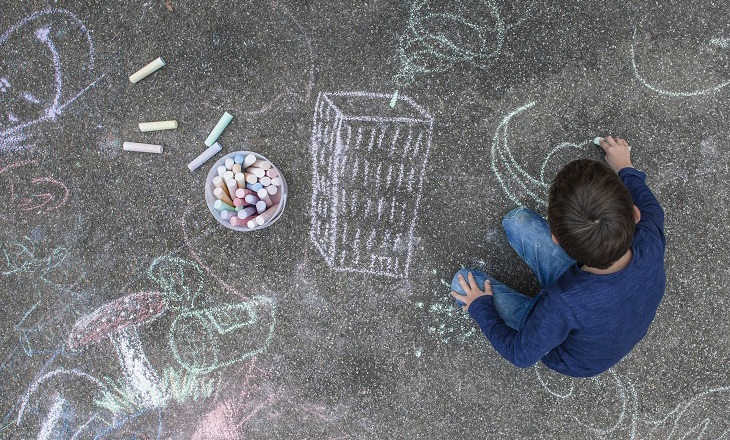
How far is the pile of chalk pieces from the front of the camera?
2107 mm

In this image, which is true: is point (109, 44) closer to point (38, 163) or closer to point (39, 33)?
point (39, 33)

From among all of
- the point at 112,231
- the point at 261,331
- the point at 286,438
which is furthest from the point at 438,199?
the point at 112,231

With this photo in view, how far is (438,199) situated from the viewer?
2262mm

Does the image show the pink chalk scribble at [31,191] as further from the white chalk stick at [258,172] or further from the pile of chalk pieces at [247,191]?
the white chalk stick at [258,172]

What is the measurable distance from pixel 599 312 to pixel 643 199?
567mm

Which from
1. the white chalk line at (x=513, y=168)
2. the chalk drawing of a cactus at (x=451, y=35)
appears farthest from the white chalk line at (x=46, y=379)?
the white chalk line at (x=513, y=168)

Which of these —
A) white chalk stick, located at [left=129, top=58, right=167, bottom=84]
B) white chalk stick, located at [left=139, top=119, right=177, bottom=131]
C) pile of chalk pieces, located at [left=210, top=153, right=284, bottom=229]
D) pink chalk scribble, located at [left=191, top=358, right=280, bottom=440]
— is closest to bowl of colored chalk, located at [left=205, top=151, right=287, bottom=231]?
pile of chalk pieces, located at [left=210, top=153, right=284, bottom=229]

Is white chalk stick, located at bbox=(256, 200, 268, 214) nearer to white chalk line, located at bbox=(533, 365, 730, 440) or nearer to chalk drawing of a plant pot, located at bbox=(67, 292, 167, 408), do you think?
chalk drawing of a plant pot, located at bbox=(67, 292, 167, 408)

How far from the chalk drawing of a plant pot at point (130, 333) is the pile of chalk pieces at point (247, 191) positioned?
0.61 m

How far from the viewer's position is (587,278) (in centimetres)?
165

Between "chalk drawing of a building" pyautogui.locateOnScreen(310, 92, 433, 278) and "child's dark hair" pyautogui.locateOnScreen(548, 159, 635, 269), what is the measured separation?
808 millimetres

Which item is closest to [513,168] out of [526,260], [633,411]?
[526,260]

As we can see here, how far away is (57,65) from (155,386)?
1.68 metres

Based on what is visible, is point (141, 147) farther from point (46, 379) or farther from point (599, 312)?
point (599, 312)
